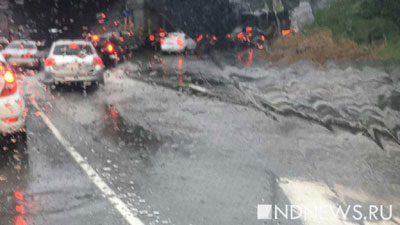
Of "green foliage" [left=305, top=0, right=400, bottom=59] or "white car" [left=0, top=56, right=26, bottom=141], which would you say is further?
"green foliage" [left=305, top=0, right=400, bottom=59]

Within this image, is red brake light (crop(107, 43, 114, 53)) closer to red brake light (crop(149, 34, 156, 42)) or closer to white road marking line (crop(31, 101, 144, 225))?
red brake light (crop(149, 34, 156, 42))

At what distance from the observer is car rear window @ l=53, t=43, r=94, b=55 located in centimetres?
1602

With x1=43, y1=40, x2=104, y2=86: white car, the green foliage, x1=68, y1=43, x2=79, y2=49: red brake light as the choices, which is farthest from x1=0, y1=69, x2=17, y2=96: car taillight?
the green foliage

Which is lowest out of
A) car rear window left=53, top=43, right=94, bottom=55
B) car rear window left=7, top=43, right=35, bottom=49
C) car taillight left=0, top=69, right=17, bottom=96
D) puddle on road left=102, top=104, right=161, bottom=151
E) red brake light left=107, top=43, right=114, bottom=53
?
red brake light left=107, top=43, right=114, bottom=53

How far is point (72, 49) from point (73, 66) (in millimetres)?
831

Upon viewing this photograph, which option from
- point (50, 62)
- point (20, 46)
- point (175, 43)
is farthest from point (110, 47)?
point (50, 62)

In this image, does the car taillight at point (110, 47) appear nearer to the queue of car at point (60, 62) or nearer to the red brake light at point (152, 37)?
the queue of car at point (60, 62)

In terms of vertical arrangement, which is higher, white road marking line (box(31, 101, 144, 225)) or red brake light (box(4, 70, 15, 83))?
red brake light (box(4, 70, 15, 83))

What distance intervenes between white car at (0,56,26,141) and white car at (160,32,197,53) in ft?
84.2

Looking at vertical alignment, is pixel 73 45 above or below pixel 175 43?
above

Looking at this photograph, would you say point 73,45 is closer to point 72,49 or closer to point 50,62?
point 72,49

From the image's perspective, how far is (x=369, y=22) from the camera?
17.2 m

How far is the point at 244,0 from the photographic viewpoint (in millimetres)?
25172

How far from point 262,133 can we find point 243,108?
8.66ft
